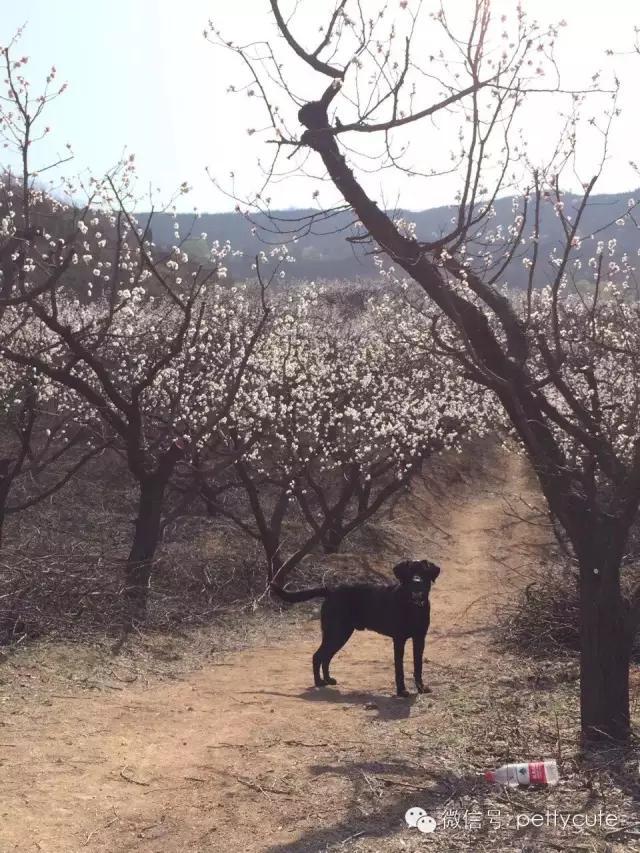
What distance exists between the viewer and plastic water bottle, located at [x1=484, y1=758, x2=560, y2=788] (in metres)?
5.09

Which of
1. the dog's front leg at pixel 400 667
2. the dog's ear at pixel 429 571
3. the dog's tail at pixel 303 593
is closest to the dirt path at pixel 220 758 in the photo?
the dog's front leg at pixel 400 667

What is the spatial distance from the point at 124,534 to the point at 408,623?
1151cm

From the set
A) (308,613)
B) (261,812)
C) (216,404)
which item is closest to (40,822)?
(261,812)

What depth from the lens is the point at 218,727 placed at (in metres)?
6.91

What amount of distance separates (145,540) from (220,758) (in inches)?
268

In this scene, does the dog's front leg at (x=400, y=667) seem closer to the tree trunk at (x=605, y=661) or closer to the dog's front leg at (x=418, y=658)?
the dog's front leg at (x=418, y=658)

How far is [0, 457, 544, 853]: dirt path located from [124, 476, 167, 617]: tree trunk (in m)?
2.17

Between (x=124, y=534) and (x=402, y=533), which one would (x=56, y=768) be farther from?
(x=402, y=533)

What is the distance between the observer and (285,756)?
5934 mm

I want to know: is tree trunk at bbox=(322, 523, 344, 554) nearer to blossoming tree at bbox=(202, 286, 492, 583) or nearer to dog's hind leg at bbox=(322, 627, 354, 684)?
blossoming tree at bbox=(202, 286, 492, 583)

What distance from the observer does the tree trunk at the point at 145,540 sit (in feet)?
38.7

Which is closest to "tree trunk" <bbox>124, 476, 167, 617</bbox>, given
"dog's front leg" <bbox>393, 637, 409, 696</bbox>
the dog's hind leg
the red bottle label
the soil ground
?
the soil ground

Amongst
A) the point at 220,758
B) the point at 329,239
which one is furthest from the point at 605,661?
the point at 329,239

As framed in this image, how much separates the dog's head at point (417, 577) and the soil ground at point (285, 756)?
1016 mm
